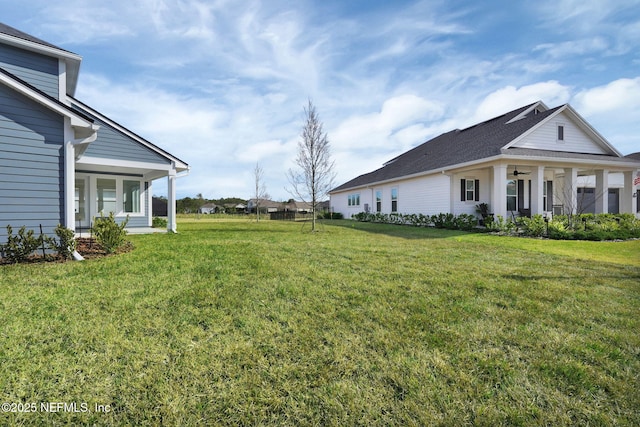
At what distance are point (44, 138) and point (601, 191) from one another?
22145mm

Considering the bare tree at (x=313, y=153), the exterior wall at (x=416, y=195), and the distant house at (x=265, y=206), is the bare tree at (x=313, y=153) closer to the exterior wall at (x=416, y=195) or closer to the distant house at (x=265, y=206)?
the exterior wall at (x=416, y=195)

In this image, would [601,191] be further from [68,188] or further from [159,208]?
[159,208]

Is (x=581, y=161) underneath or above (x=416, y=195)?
above

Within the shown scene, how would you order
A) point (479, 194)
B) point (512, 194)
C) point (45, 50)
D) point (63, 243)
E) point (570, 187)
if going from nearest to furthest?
1. point (63, 243)
2. point (45, 50)
3. point (570, 187)
4. point (479, 194)
5. point (512, 194)

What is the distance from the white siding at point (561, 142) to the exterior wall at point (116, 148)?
1619 cm

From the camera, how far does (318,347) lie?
2.65m

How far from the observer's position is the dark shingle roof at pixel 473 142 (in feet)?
44.5

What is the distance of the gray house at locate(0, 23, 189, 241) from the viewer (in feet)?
18.9

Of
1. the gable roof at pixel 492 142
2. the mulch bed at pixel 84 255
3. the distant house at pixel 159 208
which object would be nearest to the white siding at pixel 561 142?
the gable roof at pixel 492 142

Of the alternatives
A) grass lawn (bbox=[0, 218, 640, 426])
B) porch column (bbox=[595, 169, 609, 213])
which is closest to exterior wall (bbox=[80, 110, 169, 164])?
grass lawn (bbox=[0, 218, 640, 426])

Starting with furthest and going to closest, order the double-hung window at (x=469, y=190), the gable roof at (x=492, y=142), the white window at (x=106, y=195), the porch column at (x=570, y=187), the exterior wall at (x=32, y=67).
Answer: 1. the double-hung window at (x=469, y=190)
2. the porch column at (x=570, y=187)
3. the gable roof at (x=492, y=142)
4. the white window at (x=106, y=195)
5. the exterior wall at (x=32, y=67)

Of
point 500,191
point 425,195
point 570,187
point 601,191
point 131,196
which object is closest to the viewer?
point 500,191

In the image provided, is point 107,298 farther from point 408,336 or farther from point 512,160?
point 512,160

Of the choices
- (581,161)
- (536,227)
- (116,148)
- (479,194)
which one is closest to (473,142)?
(479,194)
